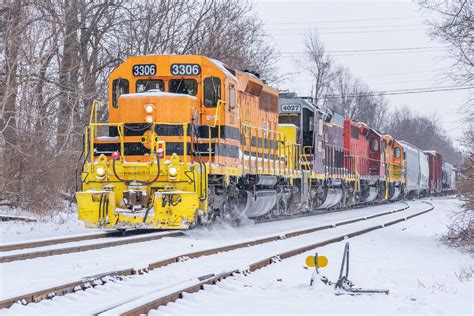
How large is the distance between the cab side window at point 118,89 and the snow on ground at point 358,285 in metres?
5.17

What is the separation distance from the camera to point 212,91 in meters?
14.5

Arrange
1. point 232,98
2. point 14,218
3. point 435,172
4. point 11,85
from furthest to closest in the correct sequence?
point 435,172 → point 11,85 → point 14,218 → point 232,98

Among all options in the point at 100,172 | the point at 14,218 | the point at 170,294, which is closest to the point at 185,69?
the point at 100,172

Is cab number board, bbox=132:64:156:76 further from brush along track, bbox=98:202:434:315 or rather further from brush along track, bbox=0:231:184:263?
brush along track, bbox=98:202:434:315

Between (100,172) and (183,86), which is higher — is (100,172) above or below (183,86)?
below

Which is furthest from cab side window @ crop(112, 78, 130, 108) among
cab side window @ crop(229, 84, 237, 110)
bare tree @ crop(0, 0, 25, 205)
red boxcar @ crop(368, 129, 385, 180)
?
red boxcar @ crop(368, 129, 385, 180)

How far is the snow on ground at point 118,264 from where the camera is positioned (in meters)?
6.65

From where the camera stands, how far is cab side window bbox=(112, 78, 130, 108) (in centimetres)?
1461

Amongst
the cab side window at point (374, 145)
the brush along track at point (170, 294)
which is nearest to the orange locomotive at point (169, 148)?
the brush along track at point (170, 294)

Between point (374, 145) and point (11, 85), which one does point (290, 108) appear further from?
point (374, 145)

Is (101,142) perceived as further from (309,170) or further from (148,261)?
(309,170)

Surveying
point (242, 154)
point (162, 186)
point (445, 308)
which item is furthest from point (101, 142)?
point (445, 308)

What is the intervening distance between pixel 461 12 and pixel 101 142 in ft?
22.5

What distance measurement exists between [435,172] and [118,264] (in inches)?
2027
